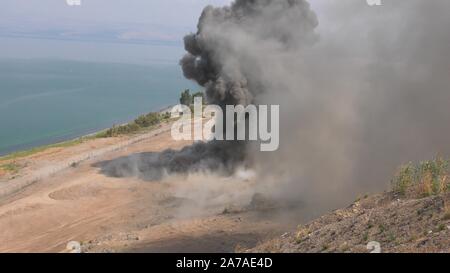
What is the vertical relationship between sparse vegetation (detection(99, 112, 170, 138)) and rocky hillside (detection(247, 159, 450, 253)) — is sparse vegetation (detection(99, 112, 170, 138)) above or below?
below

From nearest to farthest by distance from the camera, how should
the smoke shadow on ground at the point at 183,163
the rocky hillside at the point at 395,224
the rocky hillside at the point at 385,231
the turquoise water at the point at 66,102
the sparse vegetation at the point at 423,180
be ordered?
the rocky hillside at the point at 385,231 → the rocky hillside at the point at 395,224 → the sparse vegetation at the point at 423,180 → the smoke shadow on ground at the point at 183,163 → the turquoise water at the point at 66,102

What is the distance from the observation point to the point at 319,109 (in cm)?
2872

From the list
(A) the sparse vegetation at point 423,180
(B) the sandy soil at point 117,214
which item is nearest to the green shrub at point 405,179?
(A) the sparse vegetation at point 423,180

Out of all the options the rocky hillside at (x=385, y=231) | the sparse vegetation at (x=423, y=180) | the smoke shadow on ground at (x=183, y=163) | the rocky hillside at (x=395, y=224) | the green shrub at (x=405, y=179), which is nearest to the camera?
the rocky hillside at (x=385, y=231)

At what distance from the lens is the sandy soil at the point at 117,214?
1777 cm

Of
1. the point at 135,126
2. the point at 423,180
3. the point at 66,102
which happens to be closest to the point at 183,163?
the point at 423,180

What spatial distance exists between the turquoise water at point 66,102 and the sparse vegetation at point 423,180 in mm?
51350

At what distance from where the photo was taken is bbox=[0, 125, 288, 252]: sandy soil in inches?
699

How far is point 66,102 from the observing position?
318ft

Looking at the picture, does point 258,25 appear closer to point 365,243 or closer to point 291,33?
point 291,33

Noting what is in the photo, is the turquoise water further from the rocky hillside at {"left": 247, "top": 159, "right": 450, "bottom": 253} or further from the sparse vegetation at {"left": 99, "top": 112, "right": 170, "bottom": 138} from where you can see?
the rocky hillside at {"left": 247, "top": 159, "right": 450, "bottom": 253}

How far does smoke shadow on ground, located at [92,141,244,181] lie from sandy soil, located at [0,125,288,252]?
0.92 metres

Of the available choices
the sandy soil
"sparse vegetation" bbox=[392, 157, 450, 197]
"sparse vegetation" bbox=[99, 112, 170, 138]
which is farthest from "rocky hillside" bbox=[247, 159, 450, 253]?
"sparse vegetation" bbox=[99, 112, 170, 138]

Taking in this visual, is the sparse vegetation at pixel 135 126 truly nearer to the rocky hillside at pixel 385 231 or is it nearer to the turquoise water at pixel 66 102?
the turquoise water at pixel 66 102
